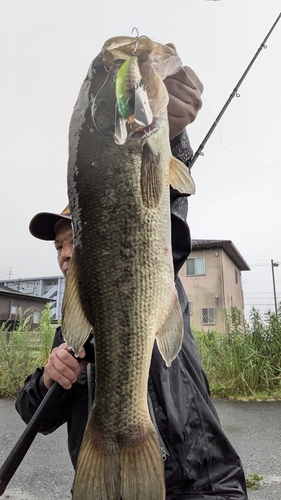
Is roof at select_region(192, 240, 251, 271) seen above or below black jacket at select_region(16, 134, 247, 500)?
above

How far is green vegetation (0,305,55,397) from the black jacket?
19.9 feet

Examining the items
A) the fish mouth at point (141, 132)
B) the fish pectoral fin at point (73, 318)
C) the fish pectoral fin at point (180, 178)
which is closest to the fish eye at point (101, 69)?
the fish mouth at point (141, 132)

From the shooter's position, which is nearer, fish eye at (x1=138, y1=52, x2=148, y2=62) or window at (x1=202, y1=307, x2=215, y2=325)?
fish eye at (x1=138, y1=52, x2=148, y2=62)

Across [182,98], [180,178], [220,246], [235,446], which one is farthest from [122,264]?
[220,246]

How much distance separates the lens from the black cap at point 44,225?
8.03ft

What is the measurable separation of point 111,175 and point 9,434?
5270 millimetres

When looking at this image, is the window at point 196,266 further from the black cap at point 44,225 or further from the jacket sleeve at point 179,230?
the jacket sleeve at point 179,230

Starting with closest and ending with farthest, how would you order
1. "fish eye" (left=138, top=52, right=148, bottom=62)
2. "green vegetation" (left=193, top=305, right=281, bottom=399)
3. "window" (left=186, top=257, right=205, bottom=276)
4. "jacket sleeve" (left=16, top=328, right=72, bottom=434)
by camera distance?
"fish eye" (left=138, top=52, right=148, bottom=62)
"jacket sleeve" (left=16, top=328, right=72, bottom=434)
"green vegetation" (left=193, top=305, right=281, bottom=399)
"window" (left=186, top=257, right=205, bottom=276)

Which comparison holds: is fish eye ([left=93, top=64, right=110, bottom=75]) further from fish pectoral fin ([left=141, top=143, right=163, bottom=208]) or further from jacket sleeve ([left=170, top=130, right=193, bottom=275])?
jacket sleeve ([left=170, top=130, right=193, bottom=275])

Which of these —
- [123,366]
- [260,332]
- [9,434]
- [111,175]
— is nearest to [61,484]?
[9,434]

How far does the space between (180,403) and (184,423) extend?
0.26 feet

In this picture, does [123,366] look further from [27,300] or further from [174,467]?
[27,300]

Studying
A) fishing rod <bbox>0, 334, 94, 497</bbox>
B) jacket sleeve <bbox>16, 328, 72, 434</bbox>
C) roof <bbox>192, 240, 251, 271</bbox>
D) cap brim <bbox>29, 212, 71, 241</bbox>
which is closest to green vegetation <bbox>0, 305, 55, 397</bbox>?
cap brim <bbox>29, 212, 71, 241</bbox>

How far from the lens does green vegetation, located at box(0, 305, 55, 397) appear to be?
742 cm
